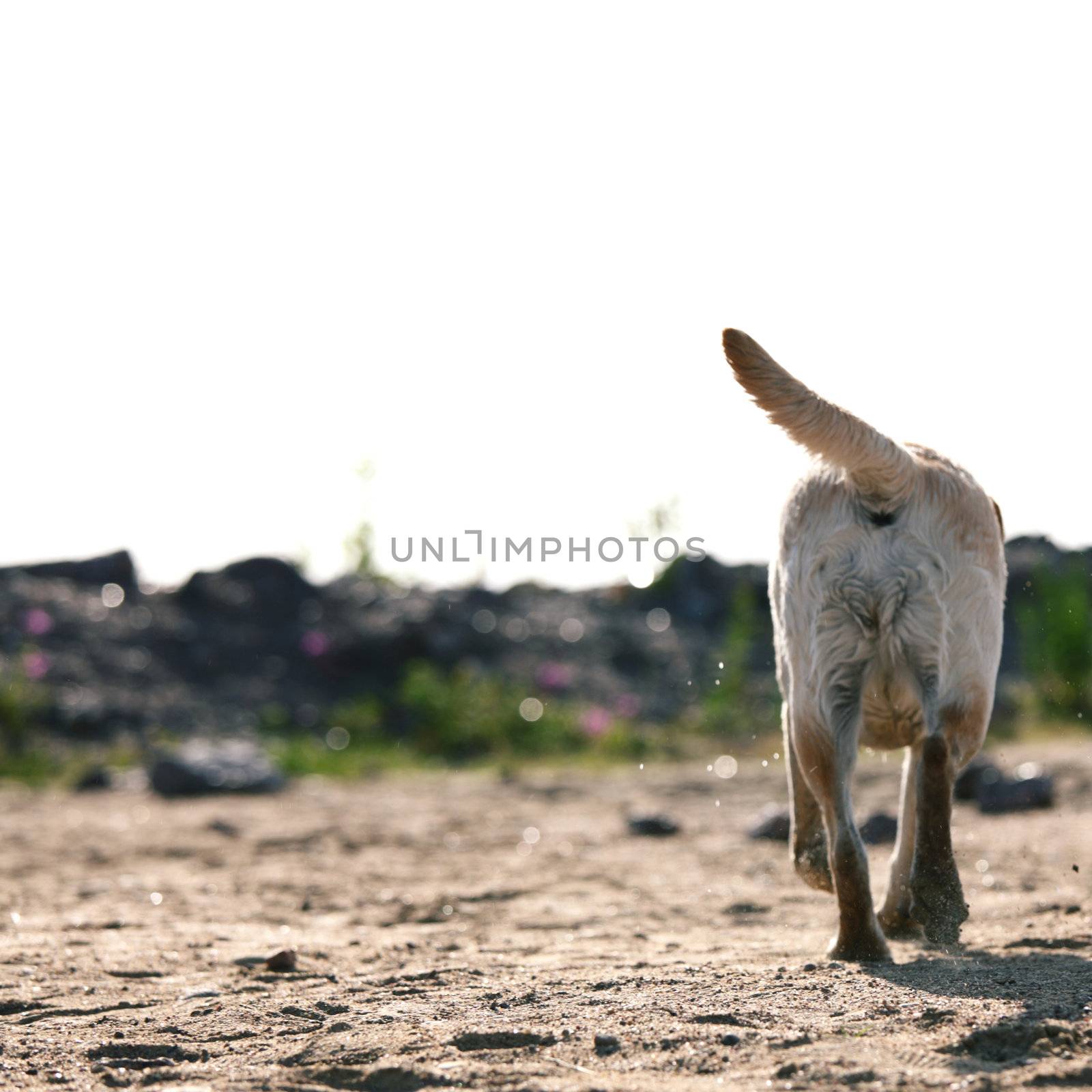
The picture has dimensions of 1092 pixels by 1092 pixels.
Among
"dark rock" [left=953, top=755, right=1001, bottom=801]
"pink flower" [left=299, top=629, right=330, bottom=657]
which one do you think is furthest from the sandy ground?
"pink flower" [left=299, top=629, right=330, bottom=657]

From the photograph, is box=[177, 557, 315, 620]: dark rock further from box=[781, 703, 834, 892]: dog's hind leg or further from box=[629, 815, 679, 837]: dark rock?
box=[781, 703, 834, 892]: dog's hind leg

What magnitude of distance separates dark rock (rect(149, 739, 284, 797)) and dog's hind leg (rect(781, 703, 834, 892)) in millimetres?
6307

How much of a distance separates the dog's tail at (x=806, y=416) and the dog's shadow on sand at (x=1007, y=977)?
1.43 metres

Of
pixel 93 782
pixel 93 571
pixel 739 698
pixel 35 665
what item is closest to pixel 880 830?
pixel 739 698

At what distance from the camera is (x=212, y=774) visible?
10.1 m

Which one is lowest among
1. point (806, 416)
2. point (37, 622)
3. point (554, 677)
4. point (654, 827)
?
point (654, 827)

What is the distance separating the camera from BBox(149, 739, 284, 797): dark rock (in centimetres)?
995

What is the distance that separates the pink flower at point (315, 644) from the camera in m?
14.0

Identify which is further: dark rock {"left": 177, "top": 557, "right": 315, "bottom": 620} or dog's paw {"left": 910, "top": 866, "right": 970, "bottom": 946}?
dark rock {"left": 177, "top": 557, "right": 315, "bottom": 620}

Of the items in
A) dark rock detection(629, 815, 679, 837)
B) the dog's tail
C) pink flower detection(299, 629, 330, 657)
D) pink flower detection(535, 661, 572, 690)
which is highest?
the dog's tail

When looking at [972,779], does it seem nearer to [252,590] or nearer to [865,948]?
[865,948]

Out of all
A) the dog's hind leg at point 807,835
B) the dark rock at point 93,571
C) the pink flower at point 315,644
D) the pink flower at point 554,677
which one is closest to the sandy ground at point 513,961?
the dog's hind leg at point 807,835

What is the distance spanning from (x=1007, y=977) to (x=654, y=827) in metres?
4.07

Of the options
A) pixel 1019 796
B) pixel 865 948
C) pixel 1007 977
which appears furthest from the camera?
pixel 1019 796
